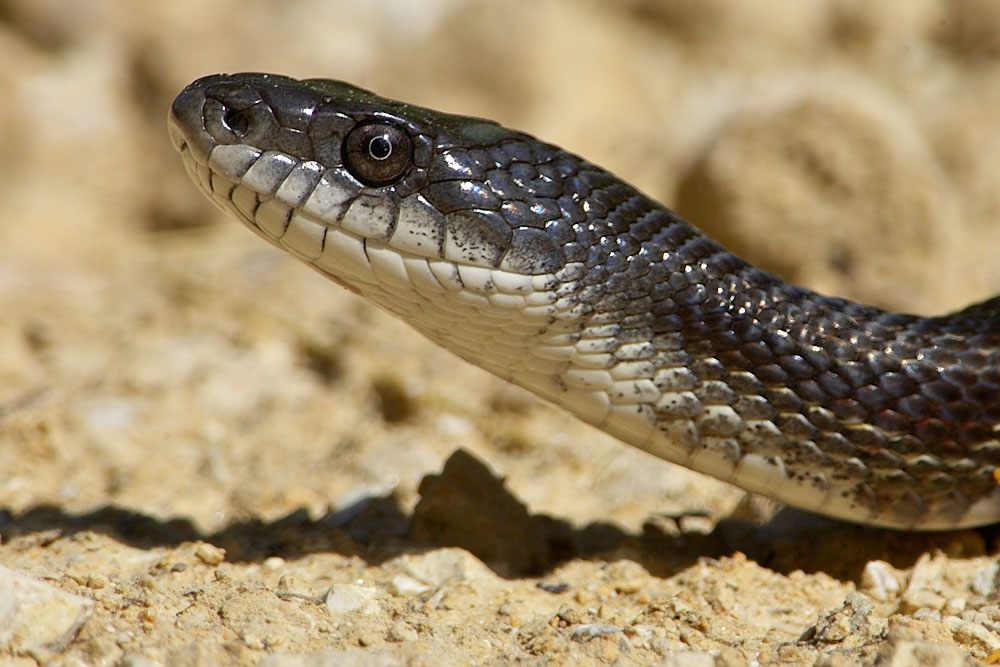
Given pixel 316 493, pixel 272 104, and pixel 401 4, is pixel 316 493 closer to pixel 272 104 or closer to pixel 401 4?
pixel 272 104

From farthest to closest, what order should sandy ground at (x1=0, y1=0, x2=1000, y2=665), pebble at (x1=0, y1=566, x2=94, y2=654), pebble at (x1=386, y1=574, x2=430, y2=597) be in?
pebble at (x1=386, y1=574, x2=430, y2=597), sandy ground at (x1=0, y1=0, x2=1000, y2=665), pebble at (x1=0, y1=566, x2=94, y2=654)

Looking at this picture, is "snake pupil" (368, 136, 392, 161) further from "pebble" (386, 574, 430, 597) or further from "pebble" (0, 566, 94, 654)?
"pebble" (0, 566, 94, 654)

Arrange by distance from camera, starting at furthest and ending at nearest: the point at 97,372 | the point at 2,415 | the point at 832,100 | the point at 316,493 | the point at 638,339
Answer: the point at 832,100 < the point at 97,372 < the point at 2,415 < the point at 316,493 < the point at 638,339

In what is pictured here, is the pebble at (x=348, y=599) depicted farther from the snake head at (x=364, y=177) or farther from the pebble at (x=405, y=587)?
the snake head at (x=364, y=177)

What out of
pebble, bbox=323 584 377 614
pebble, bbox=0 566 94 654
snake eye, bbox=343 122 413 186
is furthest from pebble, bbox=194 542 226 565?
snake eye, bbox=343 122 413 186

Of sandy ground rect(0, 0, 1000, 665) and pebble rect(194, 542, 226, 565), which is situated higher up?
sandy ground rect(0, 0, 1000, 665)

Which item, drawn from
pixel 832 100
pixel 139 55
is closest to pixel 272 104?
pixel 832 100
